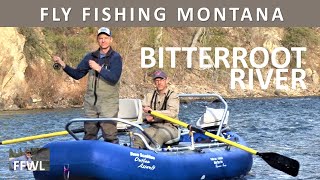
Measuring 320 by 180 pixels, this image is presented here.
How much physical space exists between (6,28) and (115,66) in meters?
41.8

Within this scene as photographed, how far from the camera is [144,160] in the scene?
11.7 meters

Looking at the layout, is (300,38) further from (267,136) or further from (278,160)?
(278,160)

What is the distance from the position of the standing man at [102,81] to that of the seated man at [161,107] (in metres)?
1.22

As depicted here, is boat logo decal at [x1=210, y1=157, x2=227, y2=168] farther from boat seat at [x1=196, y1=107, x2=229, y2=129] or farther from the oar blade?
boat seat at [x1=196, y1=107, x2=229, y2=129]

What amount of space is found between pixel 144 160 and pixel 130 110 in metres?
1.45

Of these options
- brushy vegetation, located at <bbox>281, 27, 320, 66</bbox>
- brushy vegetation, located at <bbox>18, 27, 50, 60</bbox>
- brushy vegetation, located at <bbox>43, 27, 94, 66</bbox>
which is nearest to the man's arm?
brushy vegetation, located at <bbox>18, 27, 50, 60</bbox>

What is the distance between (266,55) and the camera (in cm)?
7369

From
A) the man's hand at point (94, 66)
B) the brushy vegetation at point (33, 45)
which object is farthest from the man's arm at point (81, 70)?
the brushy vegetation at point (33, 45)

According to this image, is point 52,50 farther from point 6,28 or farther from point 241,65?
point 241,65

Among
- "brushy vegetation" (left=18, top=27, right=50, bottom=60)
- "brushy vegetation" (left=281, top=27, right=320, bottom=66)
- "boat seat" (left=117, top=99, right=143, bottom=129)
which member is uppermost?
"brushy vegetation" (left=281, top=27, right=320, bottom=66)

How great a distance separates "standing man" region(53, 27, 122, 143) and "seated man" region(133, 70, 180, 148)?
1.22 m

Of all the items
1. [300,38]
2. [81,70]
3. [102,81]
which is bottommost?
[102,81]

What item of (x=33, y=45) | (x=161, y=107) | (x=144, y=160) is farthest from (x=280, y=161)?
(x=33, y=45)

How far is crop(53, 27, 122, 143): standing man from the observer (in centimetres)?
1136
